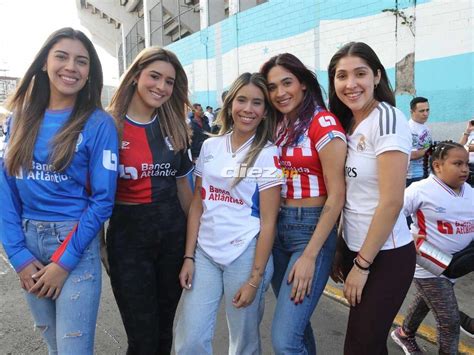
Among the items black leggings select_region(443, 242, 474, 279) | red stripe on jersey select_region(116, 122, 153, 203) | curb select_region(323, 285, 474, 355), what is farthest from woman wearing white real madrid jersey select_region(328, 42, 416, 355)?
A: curb select_region(323, 285, 474, 355)

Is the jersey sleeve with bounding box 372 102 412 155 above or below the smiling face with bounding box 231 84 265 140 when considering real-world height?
below

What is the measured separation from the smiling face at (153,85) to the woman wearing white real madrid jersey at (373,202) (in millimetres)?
971

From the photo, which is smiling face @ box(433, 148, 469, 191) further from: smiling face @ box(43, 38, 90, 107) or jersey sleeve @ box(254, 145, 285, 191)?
smiling face @ box(43, 38, 90, 107)

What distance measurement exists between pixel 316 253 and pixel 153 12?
68.6 feet

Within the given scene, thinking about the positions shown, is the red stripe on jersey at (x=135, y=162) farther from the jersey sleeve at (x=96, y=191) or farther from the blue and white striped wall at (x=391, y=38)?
the blue and white striped wall at (x=391, y=38)

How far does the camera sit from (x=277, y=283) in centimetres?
246

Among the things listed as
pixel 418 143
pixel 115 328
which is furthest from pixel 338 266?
pixel 418 143

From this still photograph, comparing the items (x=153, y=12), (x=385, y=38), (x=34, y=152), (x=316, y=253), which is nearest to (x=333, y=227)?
(x=316, y=253)

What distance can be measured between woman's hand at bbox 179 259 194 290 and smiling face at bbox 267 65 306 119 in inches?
40.9

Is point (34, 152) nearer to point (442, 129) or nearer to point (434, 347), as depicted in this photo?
point (434, 347)

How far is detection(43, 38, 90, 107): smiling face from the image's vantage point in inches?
83.7

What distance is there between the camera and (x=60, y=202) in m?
2.03

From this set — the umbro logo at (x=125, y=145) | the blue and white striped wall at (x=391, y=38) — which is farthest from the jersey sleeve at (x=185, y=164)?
the blue and white striped wall at (x=391, y=38)

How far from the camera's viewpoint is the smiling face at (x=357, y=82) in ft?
7.00
